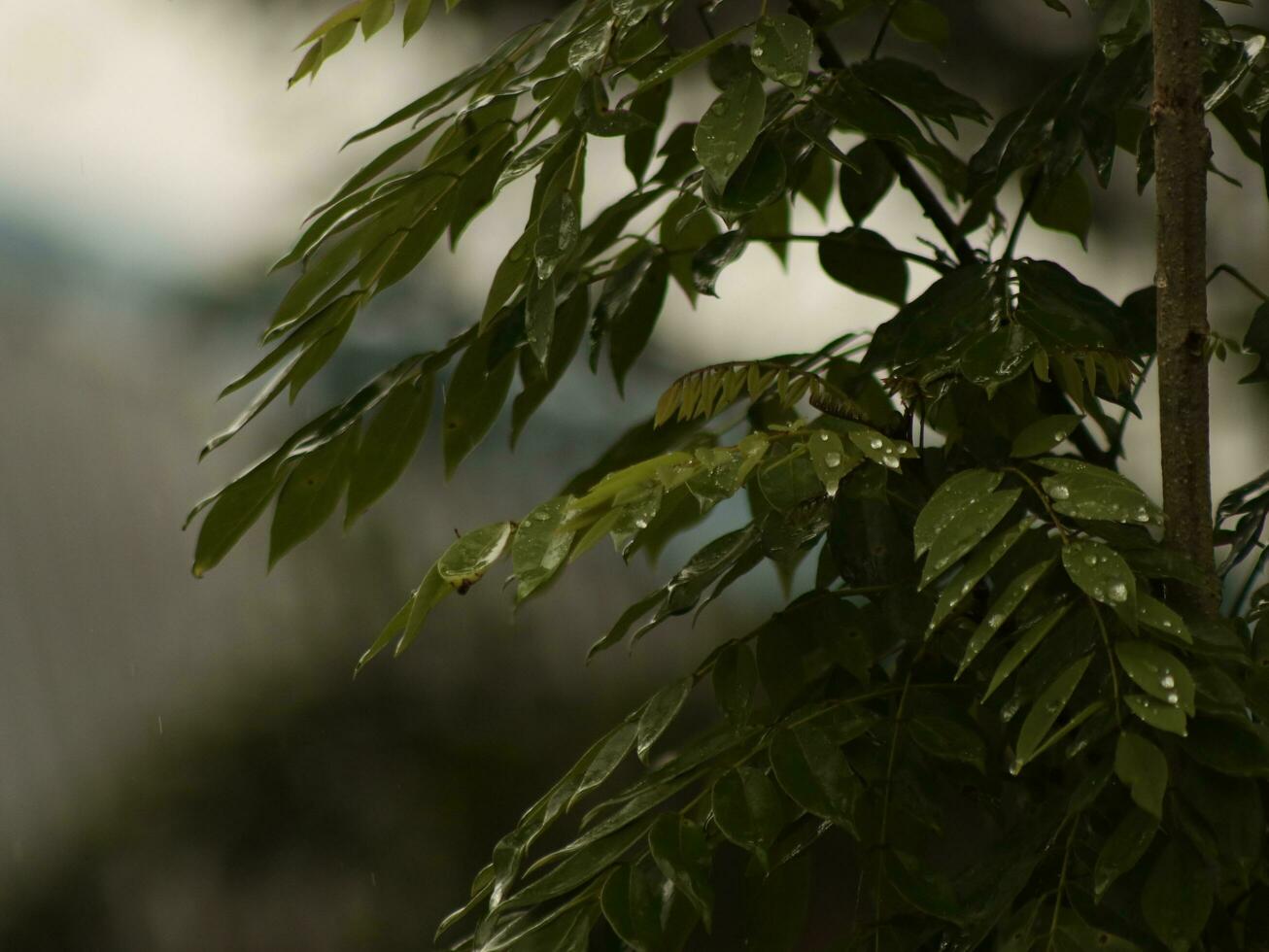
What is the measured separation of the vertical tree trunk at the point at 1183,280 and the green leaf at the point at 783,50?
16cm

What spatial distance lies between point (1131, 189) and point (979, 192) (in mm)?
710

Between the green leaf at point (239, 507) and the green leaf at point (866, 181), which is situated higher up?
the green leaf at point (239, 507)

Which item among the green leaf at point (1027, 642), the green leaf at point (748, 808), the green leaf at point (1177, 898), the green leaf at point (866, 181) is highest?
the green leaf at point (866, 181)

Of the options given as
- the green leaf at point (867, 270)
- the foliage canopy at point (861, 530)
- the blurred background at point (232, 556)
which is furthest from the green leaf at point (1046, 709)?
the blurred background at point (232, 556)

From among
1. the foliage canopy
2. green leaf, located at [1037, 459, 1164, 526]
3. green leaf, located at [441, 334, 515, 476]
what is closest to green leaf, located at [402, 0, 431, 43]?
the foliage canopy

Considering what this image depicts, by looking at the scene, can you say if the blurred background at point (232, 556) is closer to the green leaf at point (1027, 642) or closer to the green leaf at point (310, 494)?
the green leaf at point (310, 494)

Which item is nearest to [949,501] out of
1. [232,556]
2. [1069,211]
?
[1069,211]

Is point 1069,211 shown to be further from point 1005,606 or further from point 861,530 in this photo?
point 1005,606

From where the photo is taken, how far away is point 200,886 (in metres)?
1.28

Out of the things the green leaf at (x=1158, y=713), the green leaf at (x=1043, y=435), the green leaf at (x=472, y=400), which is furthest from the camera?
the green leaf at (x=472, y=400)

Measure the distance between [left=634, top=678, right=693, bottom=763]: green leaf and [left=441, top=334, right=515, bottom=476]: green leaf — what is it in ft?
0.76

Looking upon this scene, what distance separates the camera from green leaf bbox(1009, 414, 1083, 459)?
0.54 metres

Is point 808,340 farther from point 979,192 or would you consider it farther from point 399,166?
point 979,192

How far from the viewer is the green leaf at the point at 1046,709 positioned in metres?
0.46
